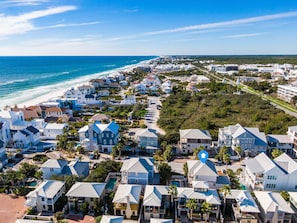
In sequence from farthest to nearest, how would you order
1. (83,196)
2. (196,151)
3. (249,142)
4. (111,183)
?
(249,142), (196,151), (111,183), (83,196)

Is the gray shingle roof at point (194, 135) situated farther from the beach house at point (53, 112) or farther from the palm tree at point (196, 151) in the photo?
the beach house at point (53, 112)

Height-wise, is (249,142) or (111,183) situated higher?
(249,142)

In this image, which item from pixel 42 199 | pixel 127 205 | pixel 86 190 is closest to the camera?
pixel 127 205

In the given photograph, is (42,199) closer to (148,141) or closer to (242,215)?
(148,141)

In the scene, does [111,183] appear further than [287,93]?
No

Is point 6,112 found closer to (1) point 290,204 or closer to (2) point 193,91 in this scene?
(1) point 290,204

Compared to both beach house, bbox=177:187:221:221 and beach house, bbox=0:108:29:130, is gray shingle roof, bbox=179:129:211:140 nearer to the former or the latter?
beach house, bbox=177:187:221:221

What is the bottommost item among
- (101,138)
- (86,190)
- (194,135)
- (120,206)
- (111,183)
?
(111,183)

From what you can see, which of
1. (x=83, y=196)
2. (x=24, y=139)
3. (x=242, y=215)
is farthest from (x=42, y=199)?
(x=242, y=215)

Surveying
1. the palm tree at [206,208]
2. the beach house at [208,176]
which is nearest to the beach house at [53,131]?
the beach house at [208,176]

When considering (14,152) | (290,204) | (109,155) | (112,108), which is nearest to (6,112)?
(14,152)
